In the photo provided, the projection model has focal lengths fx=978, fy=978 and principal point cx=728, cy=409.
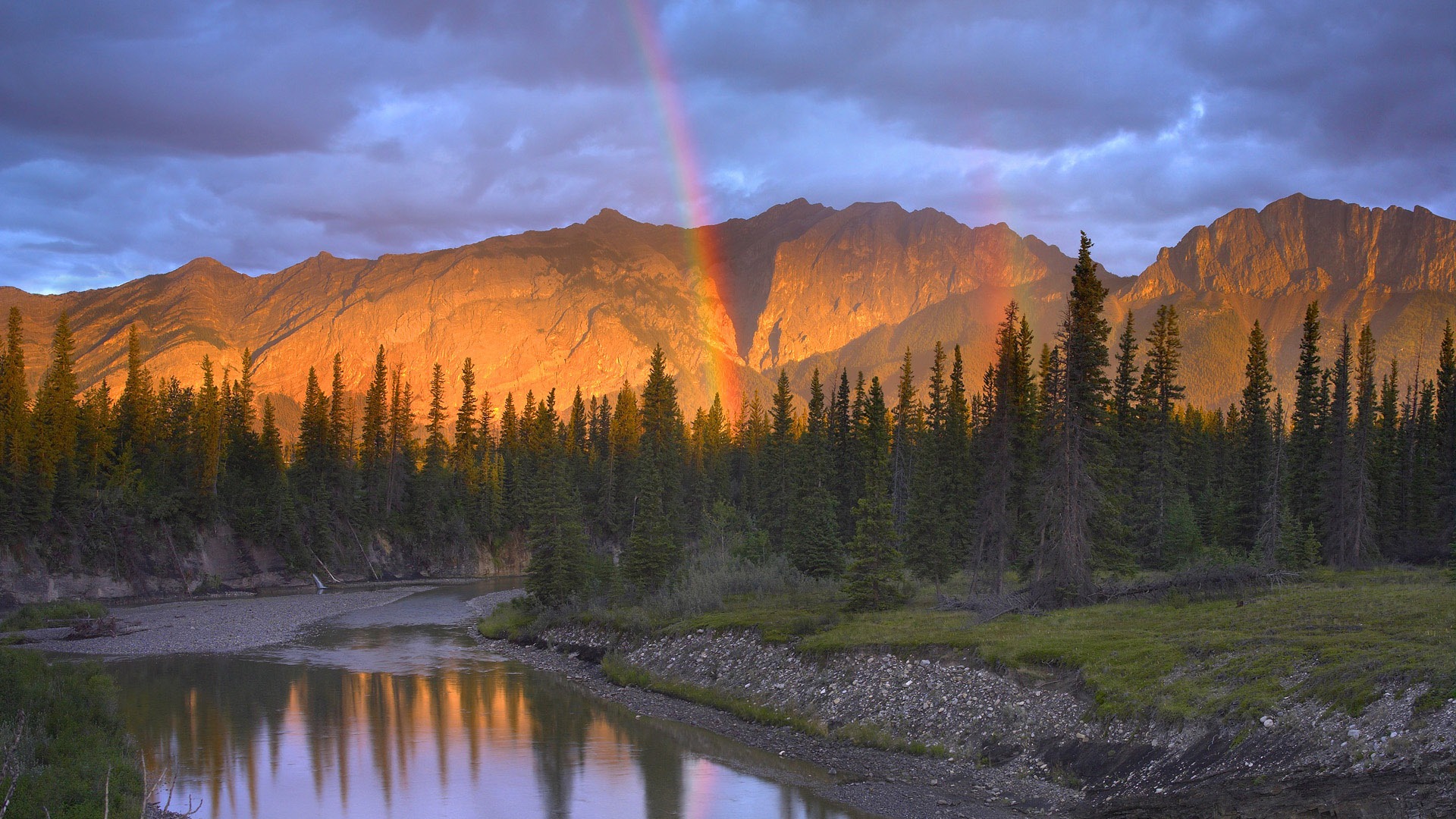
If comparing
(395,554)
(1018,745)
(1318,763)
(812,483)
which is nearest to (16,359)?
(395,554)

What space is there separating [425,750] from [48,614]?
40216 millimetres

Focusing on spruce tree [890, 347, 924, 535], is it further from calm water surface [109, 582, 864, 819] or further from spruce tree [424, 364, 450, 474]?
spruce tree [424, 364, 450, 474]

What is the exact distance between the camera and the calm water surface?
920 inches

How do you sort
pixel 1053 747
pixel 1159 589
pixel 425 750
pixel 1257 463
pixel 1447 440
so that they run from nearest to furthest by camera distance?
pixel 1053 747, pixel 425 750, pixel 1159 589, pixel 1257 463, pixel 1447 440

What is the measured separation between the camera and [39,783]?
691 inches

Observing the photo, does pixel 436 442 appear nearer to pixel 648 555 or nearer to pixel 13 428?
pixel 13 428

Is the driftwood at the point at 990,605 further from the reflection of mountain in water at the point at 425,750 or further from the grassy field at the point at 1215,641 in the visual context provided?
the reflection of mountain in water at the point at 425,750

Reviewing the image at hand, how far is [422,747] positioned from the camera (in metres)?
29.2

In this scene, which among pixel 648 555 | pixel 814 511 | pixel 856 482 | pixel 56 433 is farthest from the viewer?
pixel 56 433

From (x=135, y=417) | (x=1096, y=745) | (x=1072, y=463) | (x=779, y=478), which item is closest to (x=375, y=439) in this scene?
(x=135, y=417)

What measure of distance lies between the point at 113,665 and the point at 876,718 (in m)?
34.0

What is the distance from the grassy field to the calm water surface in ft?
22.3

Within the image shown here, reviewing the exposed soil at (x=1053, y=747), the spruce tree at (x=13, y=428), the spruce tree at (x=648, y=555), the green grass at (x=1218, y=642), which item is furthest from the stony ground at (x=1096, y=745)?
the spruce tree at (x=13, y=428)

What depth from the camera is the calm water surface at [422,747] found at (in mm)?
23375
